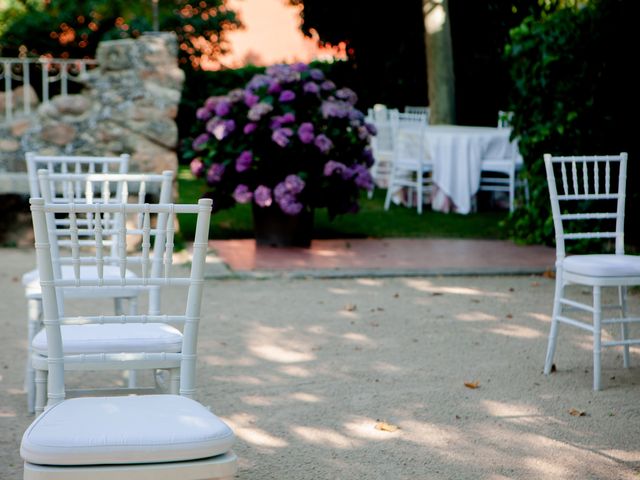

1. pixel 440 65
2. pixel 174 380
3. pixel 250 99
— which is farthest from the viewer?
pixel 440 65

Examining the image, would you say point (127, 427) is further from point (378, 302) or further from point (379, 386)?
point (378, 302)

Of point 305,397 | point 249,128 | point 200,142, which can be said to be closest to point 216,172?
point 200,142

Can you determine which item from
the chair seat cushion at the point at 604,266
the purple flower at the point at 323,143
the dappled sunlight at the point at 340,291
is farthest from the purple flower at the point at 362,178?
the chair seat cushion at the point at 604,266

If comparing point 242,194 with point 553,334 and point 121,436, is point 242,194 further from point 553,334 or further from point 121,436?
point 121,436

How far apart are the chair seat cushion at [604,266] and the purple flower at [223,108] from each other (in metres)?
4.39

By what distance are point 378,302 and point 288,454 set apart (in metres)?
2.96

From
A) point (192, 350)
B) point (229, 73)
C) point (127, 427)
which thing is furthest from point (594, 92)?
point (229, 73)

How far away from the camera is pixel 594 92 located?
25.7ft

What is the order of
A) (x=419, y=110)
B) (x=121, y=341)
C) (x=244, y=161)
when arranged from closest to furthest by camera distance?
(x=121, y=341), (x=244, y=161), (x=419, y=110)

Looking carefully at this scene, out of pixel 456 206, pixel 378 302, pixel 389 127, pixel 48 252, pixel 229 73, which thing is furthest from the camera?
pixel 229 73

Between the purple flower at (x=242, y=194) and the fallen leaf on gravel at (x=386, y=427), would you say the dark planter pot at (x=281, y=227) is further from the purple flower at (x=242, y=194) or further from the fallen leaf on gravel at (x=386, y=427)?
the fallen leaf on gravel at (x=386, y=427)

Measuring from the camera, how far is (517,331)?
574 cm

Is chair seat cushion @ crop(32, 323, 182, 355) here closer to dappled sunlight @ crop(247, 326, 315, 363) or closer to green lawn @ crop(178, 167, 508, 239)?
dappled sunlight @ crop(247, 326, 315, 363)

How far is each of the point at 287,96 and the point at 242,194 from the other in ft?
2.94
